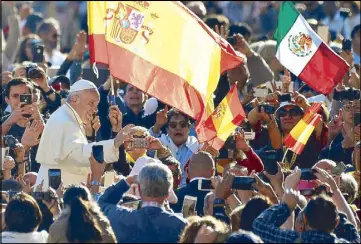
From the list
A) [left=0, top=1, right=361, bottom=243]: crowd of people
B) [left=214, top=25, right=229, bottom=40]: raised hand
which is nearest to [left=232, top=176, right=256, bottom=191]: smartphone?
[left=0, top=1, right=361, bottom=243]: crowd of people

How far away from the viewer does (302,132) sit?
15078 mm

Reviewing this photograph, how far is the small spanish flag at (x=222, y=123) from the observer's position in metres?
14.9

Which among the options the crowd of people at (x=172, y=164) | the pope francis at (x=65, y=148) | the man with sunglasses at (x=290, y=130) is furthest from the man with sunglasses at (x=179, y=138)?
the pope francis at (x=65, y=148)

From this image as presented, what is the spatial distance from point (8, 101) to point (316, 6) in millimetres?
8680

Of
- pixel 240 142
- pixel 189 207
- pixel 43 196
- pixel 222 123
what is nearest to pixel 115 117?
pixel 222 123

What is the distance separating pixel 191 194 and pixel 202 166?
384 mm

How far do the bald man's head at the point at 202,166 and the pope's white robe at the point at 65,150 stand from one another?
3.13ft

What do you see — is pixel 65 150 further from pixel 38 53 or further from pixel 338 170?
pixel 38 53

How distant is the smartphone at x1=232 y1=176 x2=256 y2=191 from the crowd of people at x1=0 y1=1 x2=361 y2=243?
10 millimetres

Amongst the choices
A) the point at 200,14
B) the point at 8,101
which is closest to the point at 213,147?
the point at 8,101

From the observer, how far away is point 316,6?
23.5 meters

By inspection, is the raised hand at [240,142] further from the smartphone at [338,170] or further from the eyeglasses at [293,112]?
the smartphone at [338,170]

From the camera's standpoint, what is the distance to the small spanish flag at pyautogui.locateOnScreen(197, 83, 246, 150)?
586 inches

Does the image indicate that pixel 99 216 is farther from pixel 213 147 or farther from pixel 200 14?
pixel 200 14
